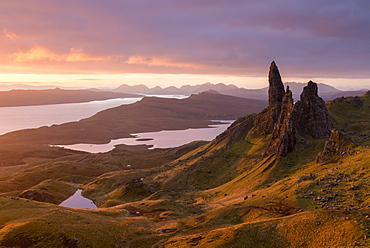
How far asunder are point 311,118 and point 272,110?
3649cm

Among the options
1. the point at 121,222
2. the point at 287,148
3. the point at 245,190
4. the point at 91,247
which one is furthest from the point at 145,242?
the point at 287,148

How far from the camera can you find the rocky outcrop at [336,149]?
95.6 m

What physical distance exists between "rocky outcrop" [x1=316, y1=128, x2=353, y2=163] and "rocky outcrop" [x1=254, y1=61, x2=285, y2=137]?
69783 mm

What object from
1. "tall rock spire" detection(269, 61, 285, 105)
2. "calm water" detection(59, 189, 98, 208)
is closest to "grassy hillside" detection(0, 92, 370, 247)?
"calm water" detection(59, 189, 98, 208)

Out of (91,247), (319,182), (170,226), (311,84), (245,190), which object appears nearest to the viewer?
(91,247)

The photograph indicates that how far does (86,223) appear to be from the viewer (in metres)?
79.6

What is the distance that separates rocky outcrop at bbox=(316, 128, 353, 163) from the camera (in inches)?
3765

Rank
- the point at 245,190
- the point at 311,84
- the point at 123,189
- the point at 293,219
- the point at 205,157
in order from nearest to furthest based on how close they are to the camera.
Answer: the point at 293,219 < the point at 245,190 < the point at 123,189 < the point at 311,84 < the point at 205,157

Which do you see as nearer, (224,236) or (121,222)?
(224,236)

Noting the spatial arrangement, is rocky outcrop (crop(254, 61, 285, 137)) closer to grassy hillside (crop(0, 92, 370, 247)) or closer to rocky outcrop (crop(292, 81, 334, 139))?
rocky outcrop (crop(292, 81, 334, 139))

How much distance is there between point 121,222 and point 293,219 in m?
56.1

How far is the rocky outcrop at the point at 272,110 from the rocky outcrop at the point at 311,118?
23.9 meters

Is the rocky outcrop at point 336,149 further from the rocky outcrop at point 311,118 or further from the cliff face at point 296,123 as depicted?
the rocky outcrop at point 311,118

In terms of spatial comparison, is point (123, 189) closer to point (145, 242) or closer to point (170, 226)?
point (170, 226)
